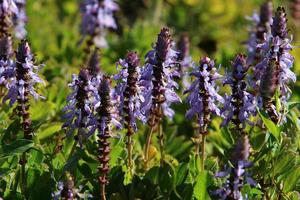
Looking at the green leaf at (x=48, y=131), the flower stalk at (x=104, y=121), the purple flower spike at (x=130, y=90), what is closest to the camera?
the flower stalk at (x=104, y=121)

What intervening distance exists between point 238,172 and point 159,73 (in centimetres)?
72

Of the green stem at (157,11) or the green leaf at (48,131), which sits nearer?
the green leaf at (48,131)

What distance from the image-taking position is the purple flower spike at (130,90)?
2.99 metres

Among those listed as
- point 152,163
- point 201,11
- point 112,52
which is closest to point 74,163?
point 152,163

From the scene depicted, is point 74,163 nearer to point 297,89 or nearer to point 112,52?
point 297,89

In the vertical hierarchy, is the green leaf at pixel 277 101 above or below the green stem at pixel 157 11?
below

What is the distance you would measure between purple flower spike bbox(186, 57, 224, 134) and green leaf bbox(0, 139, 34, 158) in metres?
0.75

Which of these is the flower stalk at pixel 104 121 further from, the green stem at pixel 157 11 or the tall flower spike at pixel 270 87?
the green stem at pixel 157 11

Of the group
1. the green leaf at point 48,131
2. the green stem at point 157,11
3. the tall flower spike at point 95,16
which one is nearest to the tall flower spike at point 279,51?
the green leaf at point 48,131

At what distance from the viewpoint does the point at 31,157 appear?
334 centimetres

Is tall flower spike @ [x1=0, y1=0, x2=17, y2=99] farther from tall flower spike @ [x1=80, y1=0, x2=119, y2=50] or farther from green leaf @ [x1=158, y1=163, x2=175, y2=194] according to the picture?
tall flower spike @ [x1=80, y1=0, x2=119, y2=50]

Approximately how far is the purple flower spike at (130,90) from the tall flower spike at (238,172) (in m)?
0.67

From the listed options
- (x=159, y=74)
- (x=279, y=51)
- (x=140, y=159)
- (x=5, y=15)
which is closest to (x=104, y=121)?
(x=159, y=74)

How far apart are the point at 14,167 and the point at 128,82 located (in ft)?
2.36
